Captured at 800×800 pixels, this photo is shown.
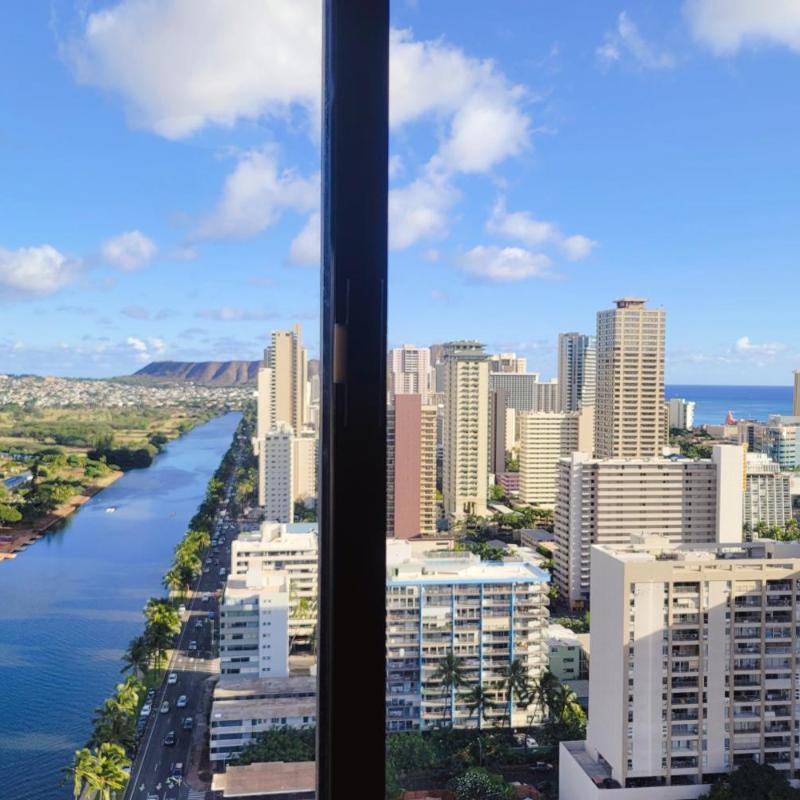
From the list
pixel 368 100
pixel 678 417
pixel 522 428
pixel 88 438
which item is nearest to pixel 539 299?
pixel 522 428

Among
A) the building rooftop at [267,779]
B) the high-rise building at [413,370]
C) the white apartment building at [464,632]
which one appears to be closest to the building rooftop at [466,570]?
the white apartment building at [464,632]

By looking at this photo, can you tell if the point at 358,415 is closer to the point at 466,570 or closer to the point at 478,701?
the point at 466,570

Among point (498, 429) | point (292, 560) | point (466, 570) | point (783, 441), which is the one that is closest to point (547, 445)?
point (498, 429)

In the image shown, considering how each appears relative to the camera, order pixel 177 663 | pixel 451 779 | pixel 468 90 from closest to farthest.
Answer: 1. pixel 177 663
2. pixel 451 779
3. pixel 468 90

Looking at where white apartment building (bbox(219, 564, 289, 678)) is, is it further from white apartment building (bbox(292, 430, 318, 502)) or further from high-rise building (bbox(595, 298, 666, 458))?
high-rise building (bbox(595, 298, 666, 458))

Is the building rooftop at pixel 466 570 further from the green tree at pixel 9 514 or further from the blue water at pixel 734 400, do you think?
the green tree at pixel 9 514

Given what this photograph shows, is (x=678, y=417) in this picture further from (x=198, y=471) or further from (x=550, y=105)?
(x=198, y=471)

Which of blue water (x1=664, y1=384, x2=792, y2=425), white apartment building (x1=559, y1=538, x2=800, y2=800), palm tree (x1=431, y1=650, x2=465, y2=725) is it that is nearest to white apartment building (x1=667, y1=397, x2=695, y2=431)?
blue water (x1=664, y1=384, x2=792, y2=425)
